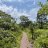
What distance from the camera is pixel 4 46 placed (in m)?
25.9

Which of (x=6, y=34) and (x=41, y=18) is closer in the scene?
(x=6, y=34)

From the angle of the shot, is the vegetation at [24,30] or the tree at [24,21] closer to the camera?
the vegetation at [24,30]

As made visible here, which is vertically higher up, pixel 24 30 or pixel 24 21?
pixel 24 21

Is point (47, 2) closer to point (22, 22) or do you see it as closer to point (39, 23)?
point (39, 23)

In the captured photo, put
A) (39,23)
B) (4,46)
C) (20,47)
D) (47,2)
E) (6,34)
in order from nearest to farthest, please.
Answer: (47,2) → (4,46) → (20,47) → (6,34) → (39,23)

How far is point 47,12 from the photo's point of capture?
39.1 feet

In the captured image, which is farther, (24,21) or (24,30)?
(24,21)

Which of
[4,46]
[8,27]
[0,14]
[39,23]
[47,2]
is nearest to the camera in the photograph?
[47,2]

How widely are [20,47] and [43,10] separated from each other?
18296mm

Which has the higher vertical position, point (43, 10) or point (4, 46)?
point (43, 10)

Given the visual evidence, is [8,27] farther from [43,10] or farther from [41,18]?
[43,10]

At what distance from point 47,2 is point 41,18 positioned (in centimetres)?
3880

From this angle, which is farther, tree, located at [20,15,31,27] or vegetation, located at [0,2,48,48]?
tree, located at [20,15,31,27]

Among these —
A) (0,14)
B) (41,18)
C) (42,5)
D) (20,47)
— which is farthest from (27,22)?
(42,5)
